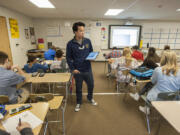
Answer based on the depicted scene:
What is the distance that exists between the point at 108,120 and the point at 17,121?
4.81ft

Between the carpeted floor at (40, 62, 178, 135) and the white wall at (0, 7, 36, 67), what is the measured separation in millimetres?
3192

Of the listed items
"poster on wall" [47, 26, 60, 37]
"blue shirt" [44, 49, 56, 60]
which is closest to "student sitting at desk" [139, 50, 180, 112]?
"blue shirt" [44, 49, 56, 60]

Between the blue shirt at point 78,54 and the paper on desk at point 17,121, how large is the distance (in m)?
1.09

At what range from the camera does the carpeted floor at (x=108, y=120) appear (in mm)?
1734

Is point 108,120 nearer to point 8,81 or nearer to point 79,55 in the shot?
point 79,55

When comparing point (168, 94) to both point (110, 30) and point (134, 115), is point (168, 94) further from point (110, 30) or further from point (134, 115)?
point (110, 30)

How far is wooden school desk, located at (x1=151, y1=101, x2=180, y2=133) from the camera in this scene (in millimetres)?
983

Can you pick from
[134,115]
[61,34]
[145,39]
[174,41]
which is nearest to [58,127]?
[134,115]

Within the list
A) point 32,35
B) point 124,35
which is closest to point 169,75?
point 124,35

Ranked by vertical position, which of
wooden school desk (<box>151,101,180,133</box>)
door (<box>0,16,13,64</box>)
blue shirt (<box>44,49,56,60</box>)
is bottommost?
wooden school desk (<box>151,101,180,133</box>)

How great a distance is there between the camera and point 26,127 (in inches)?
30.9

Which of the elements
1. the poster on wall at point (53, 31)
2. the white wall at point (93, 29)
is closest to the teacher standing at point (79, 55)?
the white wall at point (93, 29)

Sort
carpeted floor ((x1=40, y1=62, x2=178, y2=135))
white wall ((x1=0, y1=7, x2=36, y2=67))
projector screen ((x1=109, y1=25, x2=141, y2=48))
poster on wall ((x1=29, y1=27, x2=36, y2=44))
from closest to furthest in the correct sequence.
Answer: carpeted floor ((x1=40, y1=62, x2=178, y2=135)) → white wall ((x1=0, y1=7, x2=36, y2=67)) → poster on wall ((x1=29, y1=27, x2=36, y2=44)) → projector screen ((x1=109, y1=25, x2=141, y2=48))

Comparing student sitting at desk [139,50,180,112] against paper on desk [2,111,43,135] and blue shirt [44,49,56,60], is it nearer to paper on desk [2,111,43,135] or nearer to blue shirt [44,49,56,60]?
paper on desk [2,111,43,135]
